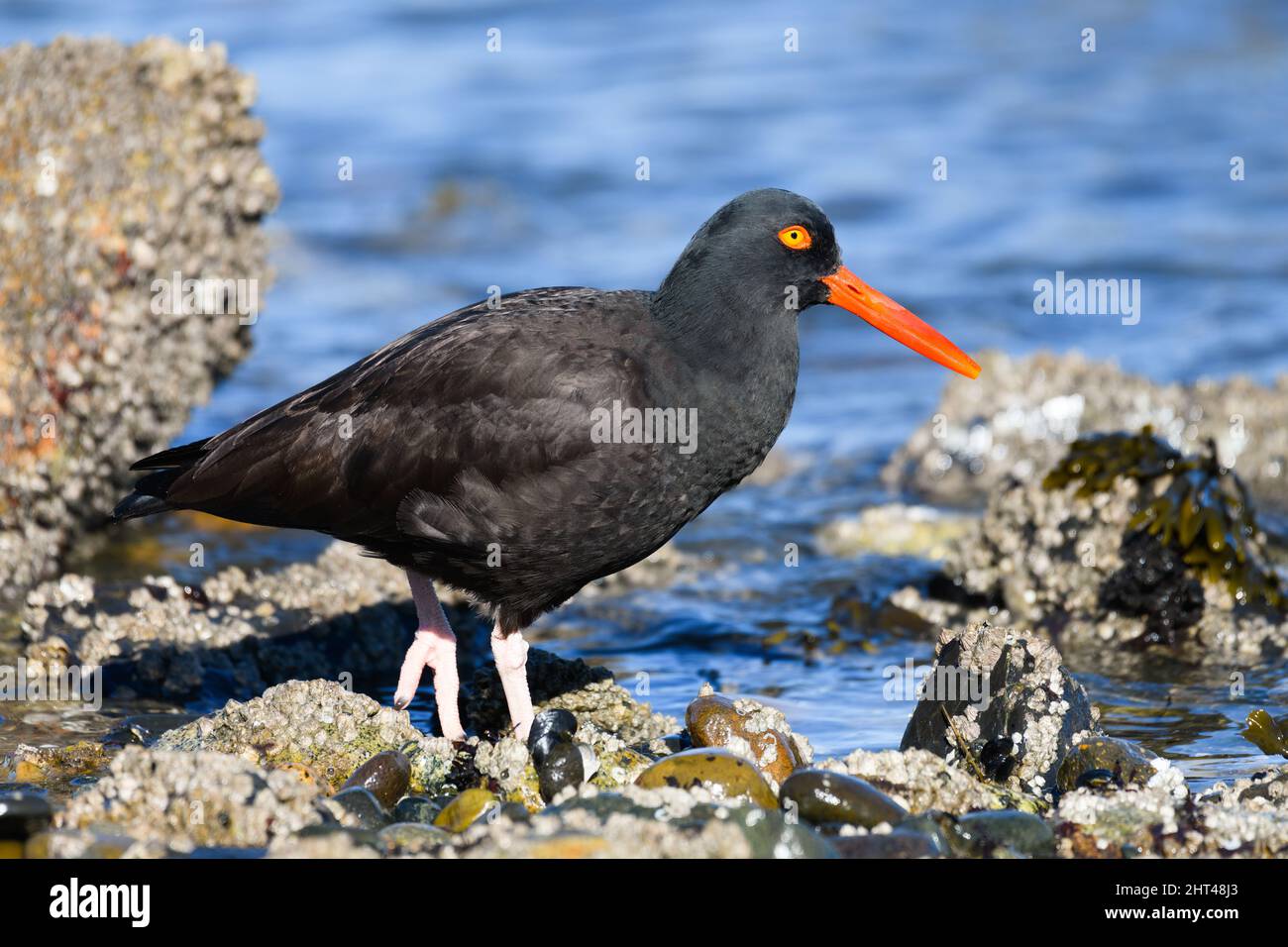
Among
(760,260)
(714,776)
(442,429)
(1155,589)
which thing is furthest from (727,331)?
(1155,589)

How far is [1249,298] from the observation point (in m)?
11.4

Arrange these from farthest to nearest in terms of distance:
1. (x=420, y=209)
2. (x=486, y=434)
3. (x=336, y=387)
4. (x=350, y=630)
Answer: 1. (x=420, y=209)
2. (x=350, y=630)
3. (x=336, y=387)
4. (x=486, y=434)

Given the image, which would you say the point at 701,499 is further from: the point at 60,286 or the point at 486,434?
the point at 60,286

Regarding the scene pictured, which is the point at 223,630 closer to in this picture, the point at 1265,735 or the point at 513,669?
the point at 513,669

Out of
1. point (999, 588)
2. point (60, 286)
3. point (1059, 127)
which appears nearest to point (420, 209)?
point (1059, 127)

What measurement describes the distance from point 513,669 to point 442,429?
83 centimetres

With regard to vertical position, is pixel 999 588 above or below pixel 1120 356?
below

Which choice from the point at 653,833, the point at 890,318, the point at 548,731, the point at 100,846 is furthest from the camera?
the point at 890,318

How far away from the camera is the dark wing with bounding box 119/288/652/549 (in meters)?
4.69

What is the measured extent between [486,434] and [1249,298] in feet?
27.7

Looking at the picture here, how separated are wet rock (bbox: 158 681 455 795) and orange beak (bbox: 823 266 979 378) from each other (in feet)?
6.71

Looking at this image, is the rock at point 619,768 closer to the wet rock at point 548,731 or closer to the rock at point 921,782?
the wet rock at point 548,731

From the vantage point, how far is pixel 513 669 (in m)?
4.96

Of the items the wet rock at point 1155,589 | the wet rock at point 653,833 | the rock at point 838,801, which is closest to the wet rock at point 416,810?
the wet rock at point 653,833
